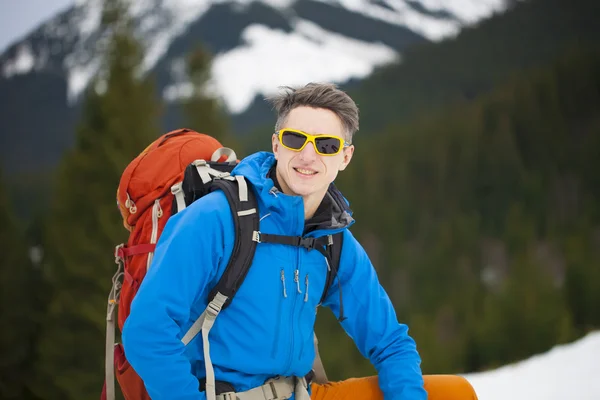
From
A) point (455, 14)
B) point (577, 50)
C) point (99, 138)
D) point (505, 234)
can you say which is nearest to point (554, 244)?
point (505, 234)

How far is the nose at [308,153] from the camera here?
261cm

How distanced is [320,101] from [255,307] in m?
0.90

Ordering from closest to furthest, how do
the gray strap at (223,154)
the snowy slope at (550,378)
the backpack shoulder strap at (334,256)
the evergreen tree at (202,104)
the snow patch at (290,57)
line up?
the backpack shoulder strap at (334,256)
the gray strap at (223,154)
the snowy slope at (550,378)
the evergreen tree at (202,104)
the snow patch at (290,57)

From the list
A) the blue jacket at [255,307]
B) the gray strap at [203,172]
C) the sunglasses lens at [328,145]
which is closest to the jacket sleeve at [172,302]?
the blue jacket at [255,307]

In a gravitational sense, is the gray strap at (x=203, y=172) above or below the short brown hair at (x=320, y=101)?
below

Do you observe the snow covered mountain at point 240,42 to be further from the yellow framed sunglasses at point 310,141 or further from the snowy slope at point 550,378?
the yellow framed sunglasses at point 310,141

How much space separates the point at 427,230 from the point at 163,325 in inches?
2448

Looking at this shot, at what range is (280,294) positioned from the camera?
2.49 metres

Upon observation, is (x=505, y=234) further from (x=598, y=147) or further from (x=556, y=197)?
(x=598, y=147)

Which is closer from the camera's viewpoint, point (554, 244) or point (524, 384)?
point (524, 384)

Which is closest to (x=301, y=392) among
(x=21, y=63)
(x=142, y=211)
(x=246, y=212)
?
(x=246, y=212)

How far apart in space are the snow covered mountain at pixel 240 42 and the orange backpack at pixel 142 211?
128466mm

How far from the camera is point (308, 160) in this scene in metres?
2.60

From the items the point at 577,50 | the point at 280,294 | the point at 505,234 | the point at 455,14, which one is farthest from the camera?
the point at 455,14
